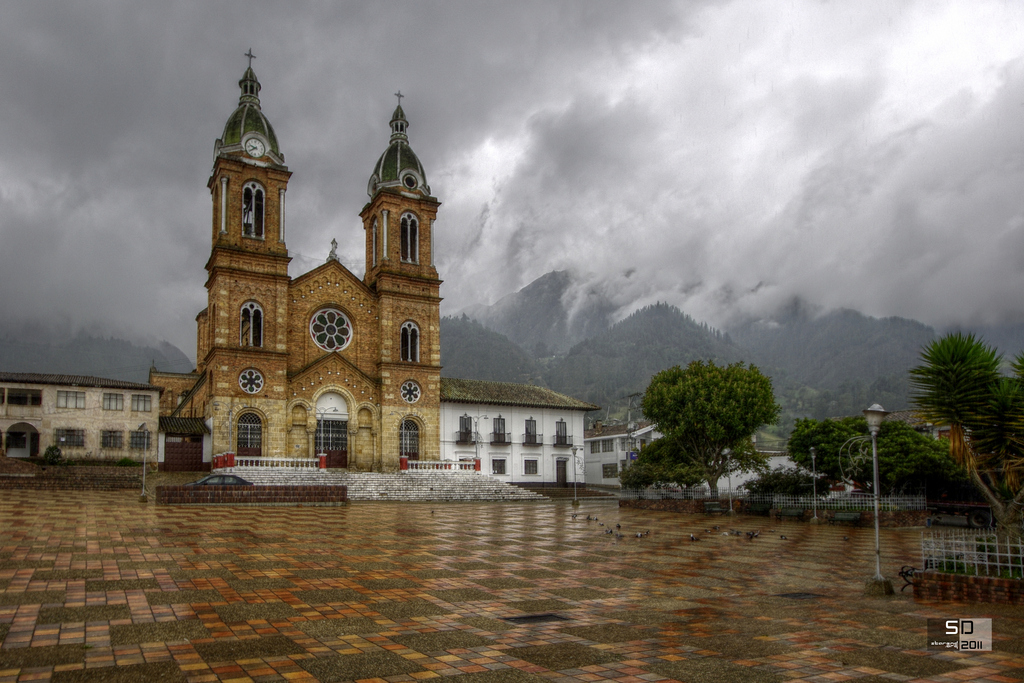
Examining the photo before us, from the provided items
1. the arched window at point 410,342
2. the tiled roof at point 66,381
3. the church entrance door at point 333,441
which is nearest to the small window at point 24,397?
the tiled roof at point 66,381

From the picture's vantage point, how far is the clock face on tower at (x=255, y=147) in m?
47.5

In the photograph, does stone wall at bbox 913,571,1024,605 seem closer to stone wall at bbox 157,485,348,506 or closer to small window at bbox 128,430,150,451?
stone wall at bbox 157,485,348,506

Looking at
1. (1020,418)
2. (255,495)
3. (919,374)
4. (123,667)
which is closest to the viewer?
(123,667)

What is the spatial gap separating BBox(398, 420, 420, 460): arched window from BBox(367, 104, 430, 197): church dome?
1704cm

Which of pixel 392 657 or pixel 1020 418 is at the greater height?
pixel 1020 418

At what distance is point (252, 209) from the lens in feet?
154

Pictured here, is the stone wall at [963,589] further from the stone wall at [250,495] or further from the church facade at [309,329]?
the church facade at [309,329]

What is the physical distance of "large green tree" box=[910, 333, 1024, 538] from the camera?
438 inches

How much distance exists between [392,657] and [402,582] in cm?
422

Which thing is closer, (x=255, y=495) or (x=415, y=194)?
(x=255, y=495)

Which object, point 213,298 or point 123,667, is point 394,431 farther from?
point 123,667

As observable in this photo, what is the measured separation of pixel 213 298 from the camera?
45438 millimetres

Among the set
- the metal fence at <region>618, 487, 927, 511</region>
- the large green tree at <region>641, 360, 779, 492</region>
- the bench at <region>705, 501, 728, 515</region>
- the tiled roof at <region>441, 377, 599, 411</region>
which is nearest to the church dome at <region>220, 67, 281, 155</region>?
the tiled roof at <region>441, 377, 599, 411</region>

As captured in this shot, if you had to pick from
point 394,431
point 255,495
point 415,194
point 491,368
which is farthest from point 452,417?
point 491,368
